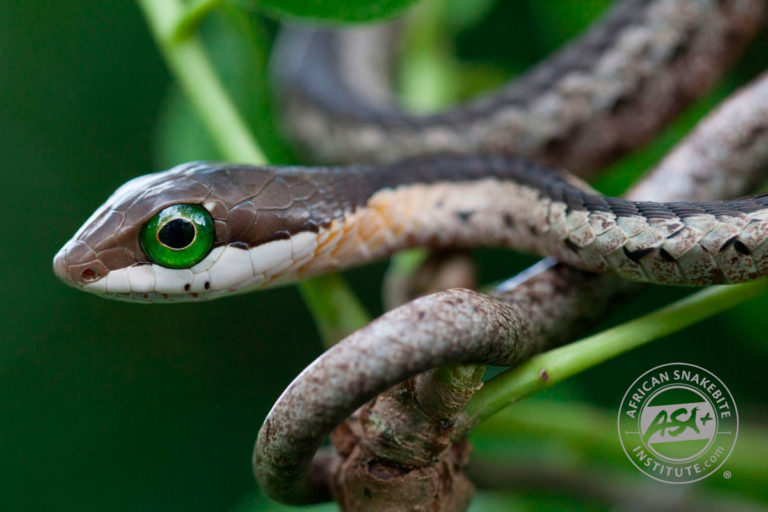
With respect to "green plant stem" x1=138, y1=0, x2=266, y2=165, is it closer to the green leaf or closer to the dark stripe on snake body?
the green leaf

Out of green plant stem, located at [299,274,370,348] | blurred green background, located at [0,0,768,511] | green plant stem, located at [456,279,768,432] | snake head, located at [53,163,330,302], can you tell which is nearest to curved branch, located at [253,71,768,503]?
green plant stem, located at [456,279,768,432]

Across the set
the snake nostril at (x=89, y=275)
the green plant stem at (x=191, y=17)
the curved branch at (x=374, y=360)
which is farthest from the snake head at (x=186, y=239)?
the curved branch at (x=374, y=360)

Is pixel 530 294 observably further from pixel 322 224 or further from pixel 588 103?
pixel 588 103

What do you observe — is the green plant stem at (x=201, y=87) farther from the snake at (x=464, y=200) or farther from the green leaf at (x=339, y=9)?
the green leaf at (x=339, y=9)

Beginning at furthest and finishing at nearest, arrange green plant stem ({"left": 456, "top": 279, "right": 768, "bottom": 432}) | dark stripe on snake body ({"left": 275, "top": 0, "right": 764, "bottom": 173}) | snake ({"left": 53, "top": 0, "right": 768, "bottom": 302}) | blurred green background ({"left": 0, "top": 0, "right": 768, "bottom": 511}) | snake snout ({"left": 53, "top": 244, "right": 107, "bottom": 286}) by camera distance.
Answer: blurred green background ({"left": 0, "top": 0, "right": 768, "bottom": 511}) < dark stripe on snake body ({"left": 275, "top": 0, "right": 764, "bottom": 173}) < snake snout ({"left": 53, "top": 244, "right": 107, "bottom": 286}) < snake ({"left": 53, "top": 0, "right": 768, "bottom": 302}) < green plant stem ({"left": 456, "top": 279, "right": 768, "bottom": 432})

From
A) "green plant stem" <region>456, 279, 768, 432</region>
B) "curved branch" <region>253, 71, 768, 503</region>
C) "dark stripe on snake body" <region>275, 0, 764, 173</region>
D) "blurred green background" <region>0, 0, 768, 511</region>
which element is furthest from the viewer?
"blurred green background" <region>0, 0, 768, 511</region>

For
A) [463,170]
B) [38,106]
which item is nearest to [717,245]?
[463,170]
